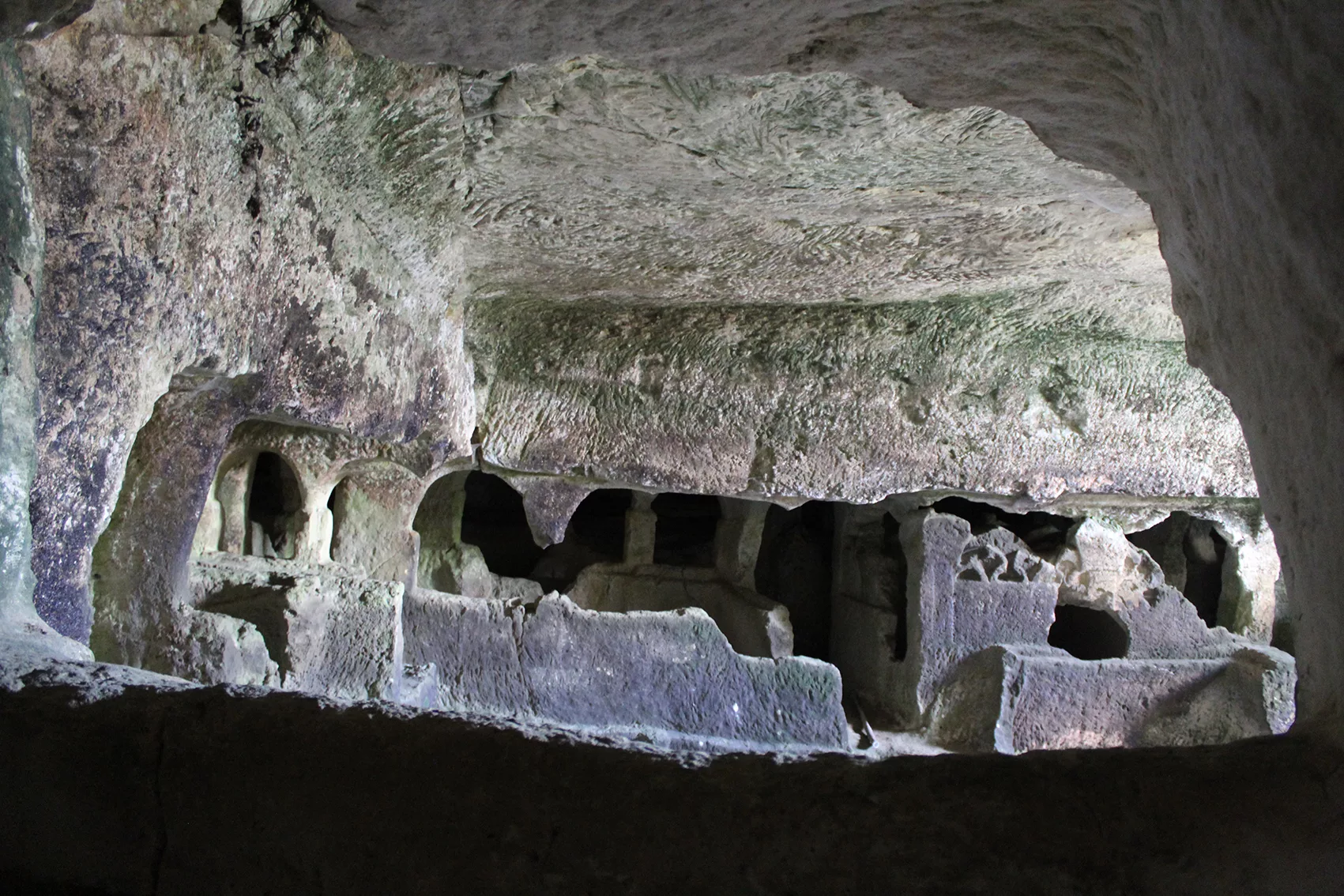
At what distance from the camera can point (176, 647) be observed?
270 centimetres

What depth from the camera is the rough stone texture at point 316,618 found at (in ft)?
10.5

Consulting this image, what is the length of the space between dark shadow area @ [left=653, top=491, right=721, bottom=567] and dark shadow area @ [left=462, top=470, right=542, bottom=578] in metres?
0.87

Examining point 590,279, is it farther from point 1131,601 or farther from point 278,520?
point 1131,601

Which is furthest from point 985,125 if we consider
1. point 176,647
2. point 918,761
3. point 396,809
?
point 176,647

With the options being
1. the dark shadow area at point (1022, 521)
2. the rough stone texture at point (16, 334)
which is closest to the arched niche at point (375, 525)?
the dark shadow area at point (1022, 521)

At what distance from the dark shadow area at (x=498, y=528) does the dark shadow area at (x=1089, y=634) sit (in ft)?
10.8

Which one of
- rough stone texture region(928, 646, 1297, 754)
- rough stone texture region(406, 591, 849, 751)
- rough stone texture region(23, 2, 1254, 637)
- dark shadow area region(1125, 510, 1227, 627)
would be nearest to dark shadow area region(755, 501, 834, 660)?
rough stone texture region(928, 646, 1297, 754)

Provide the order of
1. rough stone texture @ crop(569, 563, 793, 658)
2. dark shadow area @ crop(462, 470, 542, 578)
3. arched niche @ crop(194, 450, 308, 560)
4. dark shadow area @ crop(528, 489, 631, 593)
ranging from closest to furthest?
arched niche @ crop(194, 450, 308, 560), rough stone texture @ crop(569, 563, 793, 658), dark shadow area @ crop(528, 489, 631, 593), dark shadow area @ crop(462, 470, 542, 578)

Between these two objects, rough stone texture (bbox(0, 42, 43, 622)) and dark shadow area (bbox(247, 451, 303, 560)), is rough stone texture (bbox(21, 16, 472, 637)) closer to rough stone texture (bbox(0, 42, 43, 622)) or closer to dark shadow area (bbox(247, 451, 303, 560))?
rough stone texture (bbox(0, 42, 43, 622))

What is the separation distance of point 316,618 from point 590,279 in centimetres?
160

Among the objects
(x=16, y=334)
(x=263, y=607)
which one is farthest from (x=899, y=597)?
(x=16, y=334)

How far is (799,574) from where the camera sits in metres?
6.88

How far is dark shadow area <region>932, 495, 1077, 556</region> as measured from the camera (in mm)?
5863

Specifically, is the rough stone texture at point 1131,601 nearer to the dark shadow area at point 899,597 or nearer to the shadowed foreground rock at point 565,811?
the dark shadow area at point 899,597
